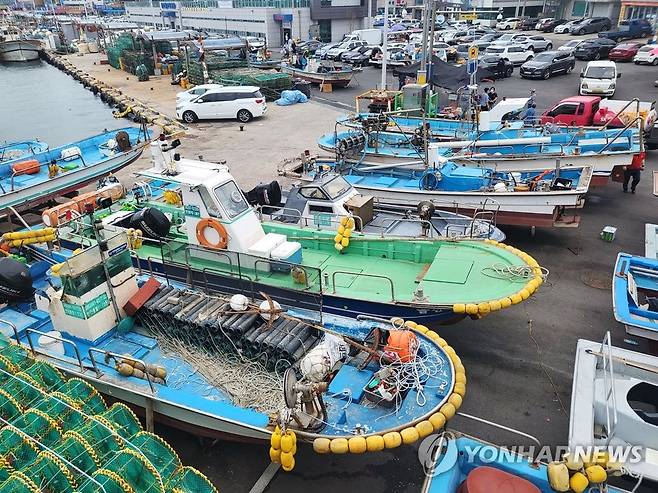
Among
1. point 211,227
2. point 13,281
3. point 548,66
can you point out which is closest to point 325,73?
point 548,66

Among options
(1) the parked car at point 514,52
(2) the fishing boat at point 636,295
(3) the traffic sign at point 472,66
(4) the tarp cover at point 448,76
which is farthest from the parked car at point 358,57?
(2) the fishing boat at point 636,295

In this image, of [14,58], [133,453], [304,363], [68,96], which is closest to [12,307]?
[133,453]

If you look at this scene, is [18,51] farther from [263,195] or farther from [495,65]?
[263,195]

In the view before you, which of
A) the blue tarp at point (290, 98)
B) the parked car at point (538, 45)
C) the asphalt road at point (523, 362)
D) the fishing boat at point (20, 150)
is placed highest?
the parked car at point (538, 45)

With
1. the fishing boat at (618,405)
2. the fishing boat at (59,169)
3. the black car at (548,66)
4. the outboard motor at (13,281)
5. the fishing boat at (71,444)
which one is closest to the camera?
the fishing boat at (71,444)

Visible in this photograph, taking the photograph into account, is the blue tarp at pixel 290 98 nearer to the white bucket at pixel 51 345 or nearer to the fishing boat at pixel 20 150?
the fishing boat at pixel 20 150

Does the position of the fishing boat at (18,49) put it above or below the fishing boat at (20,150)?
above

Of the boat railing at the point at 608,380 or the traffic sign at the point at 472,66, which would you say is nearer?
the boat railing at the point at 608,380
